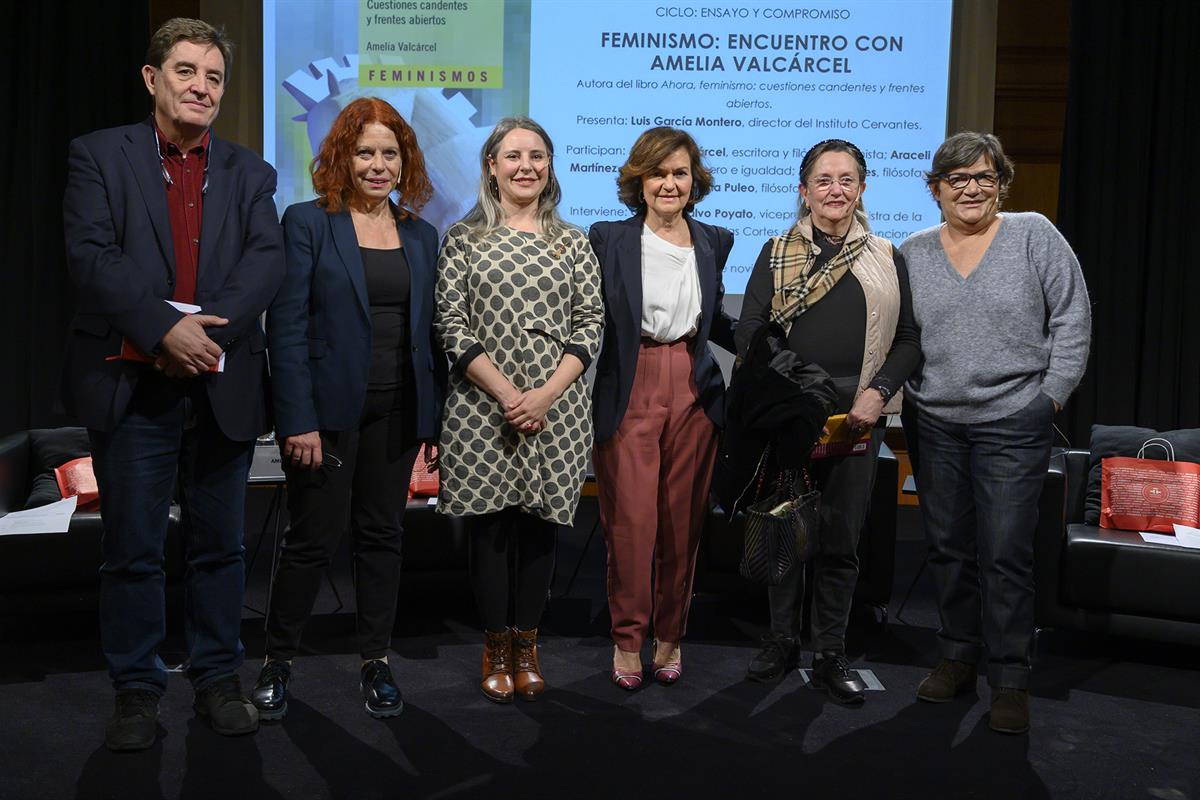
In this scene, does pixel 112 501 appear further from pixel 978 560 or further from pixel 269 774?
pixel 978 560

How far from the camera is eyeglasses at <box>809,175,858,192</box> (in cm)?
276

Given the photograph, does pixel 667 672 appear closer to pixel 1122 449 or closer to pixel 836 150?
pixel 836 150

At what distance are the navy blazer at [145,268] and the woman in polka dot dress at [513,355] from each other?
471 mm

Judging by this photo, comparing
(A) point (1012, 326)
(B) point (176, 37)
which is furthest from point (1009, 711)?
(B) point (176, 37)

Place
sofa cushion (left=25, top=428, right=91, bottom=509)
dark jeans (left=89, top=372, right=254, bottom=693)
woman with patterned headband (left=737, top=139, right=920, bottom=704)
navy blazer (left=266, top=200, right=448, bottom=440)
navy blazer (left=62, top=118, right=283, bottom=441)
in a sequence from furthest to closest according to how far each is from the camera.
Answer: sofa cushion (left=25, top=428, right=91, bottom=509) → woman with patterned headband (left=737, top=139, right=920, bottom=704) → navy blazer (left=266, top=200, right=448, bottom=440) → dark jeans (left=89, top=372, right=254, bottom=693) → navy blazer (left=62, top=118, right=283, bottom=441)

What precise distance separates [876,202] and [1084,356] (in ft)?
8.65

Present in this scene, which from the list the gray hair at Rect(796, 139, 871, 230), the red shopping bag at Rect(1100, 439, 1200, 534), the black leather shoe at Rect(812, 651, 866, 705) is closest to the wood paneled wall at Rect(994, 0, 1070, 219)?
the red shopping bag at Rect(1100, 439, 1200, 534)

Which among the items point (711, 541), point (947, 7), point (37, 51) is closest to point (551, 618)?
point (711, 541)

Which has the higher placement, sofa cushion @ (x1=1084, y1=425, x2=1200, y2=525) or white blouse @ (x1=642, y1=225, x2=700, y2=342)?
white blouse @ (x1=642, y1=225, x2=700, y2=342)

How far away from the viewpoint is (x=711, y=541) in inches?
144

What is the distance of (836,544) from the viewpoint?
2865 mm

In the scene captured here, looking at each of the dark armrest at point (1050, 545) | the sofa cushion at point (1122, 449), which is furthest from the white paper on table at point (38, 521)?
the sofa cushion at point (1122, 449)

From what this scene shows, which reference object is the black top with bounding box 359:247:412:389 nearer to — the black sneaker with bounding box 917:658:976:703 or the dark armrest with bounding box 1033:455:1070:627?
the black sneaker with bounding box 917:658:976:703

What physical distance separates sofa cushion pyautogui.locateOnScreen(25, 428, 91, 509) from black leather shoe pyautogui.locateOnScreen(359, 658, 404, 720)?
1448 mm
